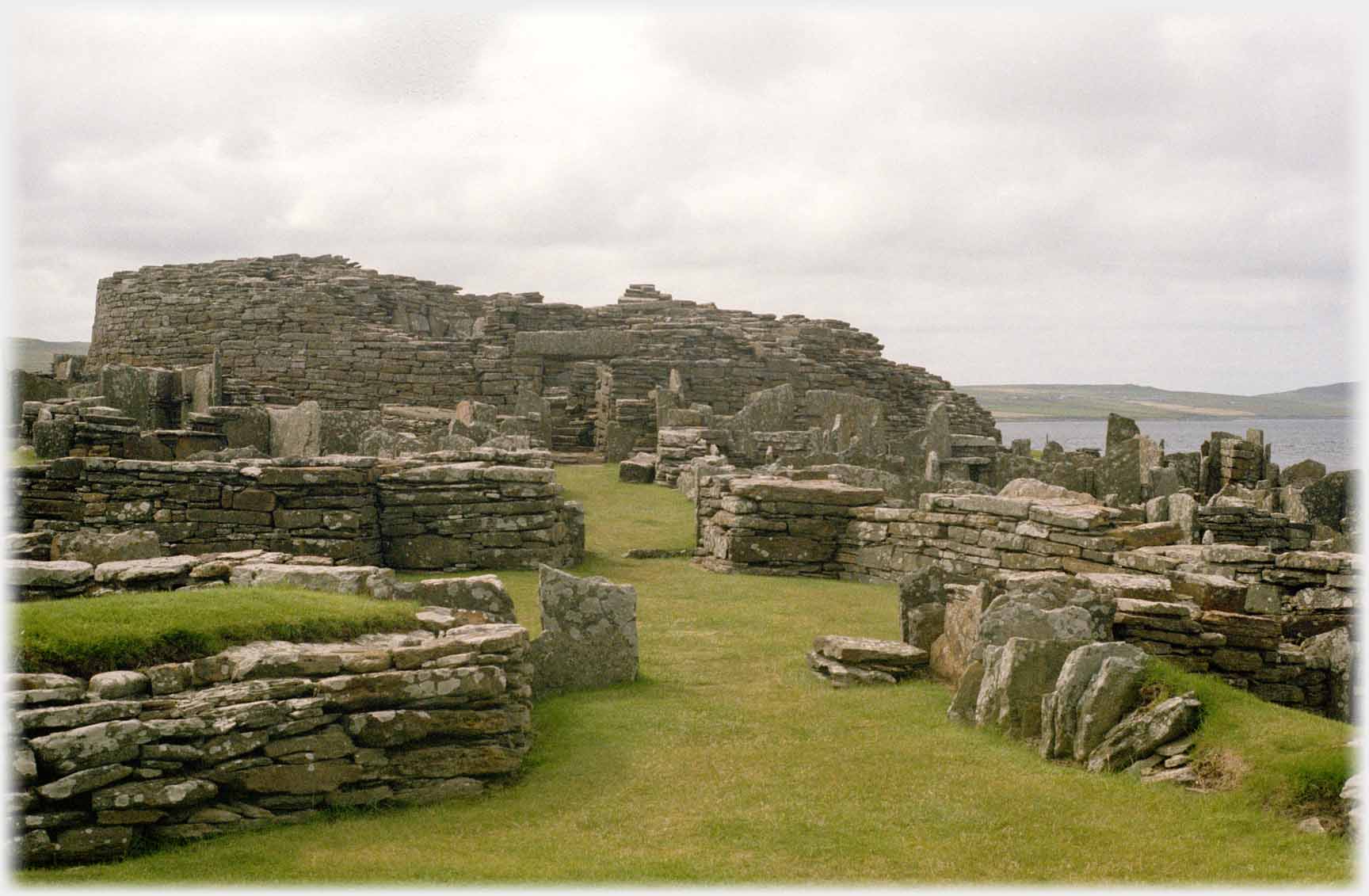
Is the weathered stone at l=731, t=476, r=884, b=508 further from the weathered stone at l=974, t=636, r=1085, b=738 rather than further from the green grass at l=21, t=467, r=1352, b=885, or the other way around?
the weathered stone at l=974, t=636, r=1085, b=738

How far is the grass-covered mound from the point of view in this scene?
652cm

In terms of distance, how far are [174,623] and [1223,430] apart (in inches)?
2511

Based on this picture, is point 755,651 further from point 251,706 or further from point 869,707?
point 251,706

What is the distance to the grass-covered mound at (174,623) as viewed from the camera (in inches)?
257

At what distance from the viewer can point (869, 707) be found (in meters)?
8.38

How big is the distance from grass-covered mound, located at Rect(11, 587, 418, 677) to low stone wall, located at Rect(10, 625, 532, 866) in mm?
189

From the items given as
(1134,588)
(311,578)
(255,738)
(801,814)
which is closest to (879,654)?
(1134,588)

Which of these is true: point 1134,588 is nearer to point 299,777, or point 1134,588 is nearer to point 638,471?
point 299,777

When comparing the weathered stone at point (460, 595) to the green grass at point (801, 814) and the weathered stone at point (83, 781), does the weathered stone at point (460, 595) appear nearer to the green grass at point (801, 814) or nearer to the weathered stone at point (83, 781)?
the green grass at point (801, 814)

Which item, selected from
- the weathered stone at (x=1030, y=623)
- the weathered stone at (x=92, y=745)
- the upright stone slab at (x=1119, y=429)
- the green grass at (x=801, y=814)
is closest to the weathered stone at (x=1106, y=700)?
the green grass at (x=801, y=814)

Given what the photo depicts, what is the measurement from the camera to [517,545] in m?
13.9

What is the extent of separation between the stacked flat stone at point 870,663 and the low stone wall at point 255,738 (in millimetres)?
2646

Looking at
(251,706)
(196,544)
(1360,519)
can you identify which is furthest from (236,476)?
(1360,519)

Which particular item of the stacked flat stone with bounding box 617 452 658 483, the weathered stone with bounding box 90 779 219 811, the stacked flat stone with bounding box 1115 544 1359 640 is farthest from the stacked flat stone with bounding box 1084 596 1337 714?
the stacked flat stone with bounding box 617 452 658 483
